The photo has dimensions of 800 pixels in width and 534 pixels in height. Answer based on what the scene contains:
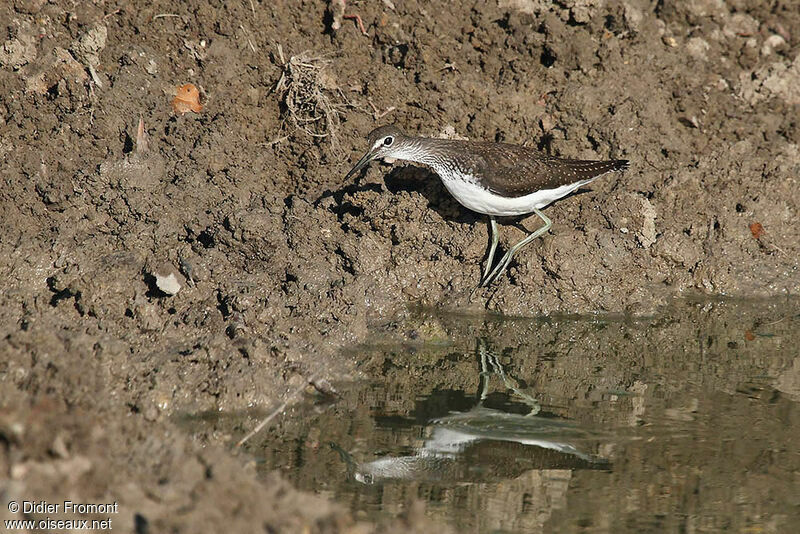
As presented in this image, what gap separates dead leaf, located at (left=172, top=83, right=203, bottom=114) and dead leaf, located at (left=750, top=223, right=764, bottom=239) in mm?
5238

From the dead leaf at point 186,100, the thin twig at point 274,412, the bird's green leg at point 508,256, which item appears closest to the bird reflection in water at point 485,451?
the thin twig at point 274,412

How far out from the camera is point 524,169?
741 centimetres

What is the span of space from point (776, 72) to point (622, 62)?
66.5 inches

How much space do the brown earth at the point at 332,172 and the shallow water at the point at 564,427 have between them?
371 mm

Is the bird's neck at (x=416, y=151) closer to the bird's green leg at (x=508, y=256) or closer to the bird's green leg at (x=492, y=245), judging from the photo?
the bird's green leg at (x=492, y=245)

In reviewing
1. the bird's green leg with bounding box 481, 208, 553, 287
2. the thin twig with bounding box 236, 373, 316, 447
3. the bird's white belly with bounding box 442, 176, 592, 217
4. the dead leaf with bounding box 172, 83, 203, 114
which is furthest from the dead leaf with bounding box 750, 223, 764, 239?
the dead leaf with bounding box 172, 83, 203, 114

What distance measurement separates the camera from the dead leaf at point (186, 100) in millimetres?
8055

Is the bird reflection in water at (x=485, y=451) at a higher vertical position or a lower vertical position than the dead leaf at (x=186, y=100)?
lower

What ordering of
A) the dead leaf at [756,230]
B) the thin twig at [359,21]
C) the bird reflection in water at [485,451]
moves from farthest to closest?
the thin twig at [359,21], the dead leaf at [756,230], the bird reflection in water at [485,451]

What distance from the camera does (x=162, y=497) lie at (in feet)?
13.0

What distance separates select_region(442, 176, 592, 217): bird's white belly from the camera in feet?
23.7

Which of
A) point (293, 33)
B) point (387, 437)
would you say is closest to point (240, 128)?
point (293, 33)

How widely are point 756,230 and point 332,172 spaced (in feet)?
13.1

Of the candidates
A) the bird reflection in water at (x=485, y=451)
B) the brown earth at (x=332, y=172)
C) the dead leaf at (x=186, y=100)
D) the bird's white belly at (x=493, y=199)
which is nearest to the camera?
the bird reflection in water at (x=485, y=451)
